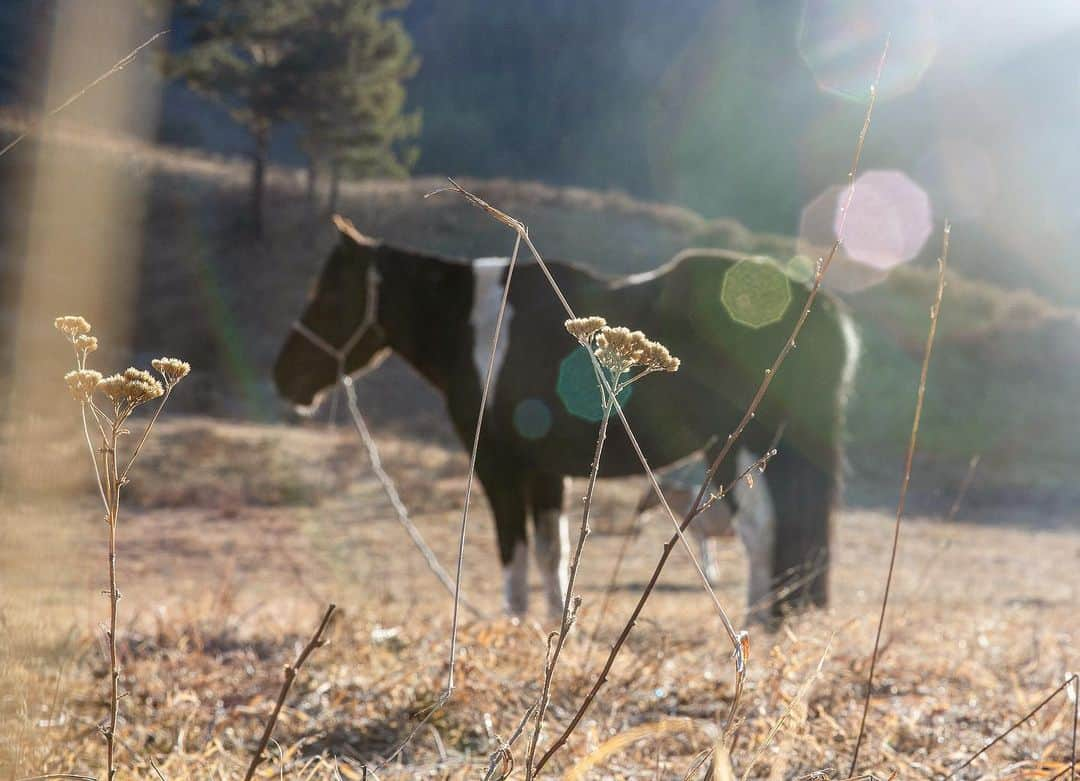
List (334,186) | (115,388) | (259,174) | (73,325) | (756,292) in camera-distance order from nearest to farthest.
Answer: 1. (115,388)
2. (73,325)
3. (756,292)
4. (259,174)
5. (334,186)

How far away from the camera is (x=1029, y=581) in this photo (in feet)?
26.2

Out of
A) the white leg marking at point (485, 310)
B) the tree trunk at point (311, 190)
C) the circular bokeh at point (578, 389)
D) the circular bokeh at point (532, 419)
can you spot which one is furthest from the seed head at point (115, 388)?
the tree trunk at point (311, 190)

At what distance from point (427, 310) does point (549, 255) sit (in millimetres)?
13856

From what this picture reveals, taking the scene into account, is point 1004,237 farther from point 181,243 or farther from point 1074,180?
point 181,243

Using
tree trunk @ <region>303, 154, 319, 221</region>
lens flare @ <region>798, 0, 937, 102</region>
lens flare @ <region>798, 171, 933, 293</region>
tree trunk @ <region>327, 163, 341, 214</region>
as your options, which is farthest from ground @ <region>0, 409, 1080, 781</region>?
lens flare @ <region>798, 0, 937, 102</region>

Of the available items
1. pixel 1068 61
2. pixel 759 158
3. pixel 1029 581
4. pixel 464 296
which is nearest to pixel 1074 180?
pixel 759 158

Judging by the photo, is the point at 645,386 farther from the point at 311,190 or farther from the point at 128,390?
the point at 311,190

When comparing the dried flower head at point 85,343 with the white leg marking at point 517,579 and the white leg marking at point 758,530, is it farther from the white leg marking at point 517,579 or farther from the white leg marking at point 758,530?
the white leg marking at point 517,579

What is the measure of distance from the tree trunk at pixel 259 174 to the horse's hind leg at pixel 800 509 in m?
20.3

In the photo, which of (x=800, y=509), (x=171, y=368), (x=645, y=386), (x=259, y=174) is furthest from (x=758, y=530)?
(x=259, y=174)

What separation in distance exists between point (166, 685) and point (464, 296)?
2934 millimetres

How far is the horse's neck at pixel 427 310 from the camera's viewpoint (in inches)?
189

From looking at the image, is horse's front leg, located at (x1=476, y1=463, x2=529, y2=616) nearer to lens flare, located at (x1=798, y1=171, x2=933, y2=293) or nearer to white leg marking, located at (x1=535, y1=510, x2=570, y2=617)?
white leg marking, located at (x1=535, y1=510, x2=570, y2=617)

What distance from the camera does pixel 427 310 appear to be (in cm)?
491
